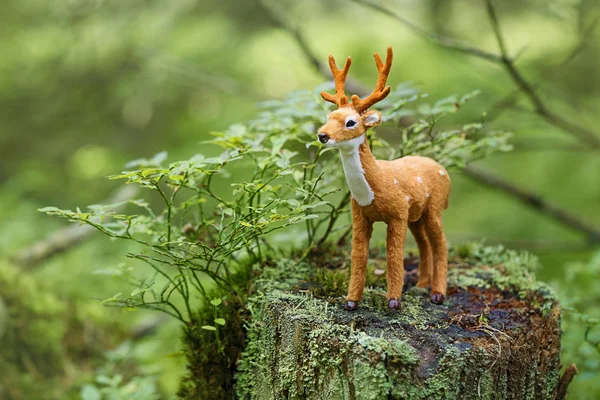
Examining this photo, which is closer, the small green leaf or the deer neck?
the deer neck

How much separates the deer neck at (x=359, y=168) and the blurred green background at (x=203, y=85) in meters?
3.15

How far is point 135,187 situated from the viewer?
6137 mm

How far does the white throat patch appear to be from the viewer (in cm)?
210

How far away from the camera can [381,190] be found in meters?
2.19

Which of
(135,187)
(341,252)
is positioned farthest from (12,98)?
(341,252)

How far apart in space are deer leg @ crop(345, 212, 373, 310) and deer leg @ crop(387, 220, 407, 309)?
107 mm

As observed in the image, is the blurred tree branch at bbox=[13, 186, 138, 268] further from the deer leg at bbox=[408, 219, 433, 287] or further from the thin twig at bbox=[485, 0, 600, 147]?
the thin twig at bbox=[485, 0, 600, 147]

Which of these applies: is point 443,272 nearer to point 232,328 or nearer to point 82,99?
point 232,328

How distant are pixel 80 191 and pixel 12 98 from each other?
1756mm

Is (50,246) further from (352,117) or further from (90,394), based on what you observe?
(352,117)

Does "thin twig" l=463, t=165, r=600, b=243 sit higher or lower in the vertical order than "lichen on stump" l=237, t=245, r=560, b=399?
higher

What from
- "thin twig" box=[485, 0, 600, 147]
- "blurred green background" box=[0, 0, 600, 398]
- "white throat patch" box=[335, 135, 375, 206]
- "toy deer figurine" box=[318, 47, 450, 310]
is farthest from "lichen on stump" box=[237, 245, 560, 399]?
"blurred green background" box=[0, 0, 600, 398]

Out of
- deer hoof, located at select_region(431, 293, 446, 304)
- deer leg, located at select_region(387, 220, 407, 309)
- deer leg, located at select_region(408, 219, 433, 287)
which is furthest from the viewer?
deer leg, located at select_region(408, 219, 433, 287)

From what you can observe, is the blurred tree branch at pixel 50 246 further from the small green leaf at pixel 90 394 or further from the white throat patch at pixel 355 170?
the white throat patch at pixel 355 170
